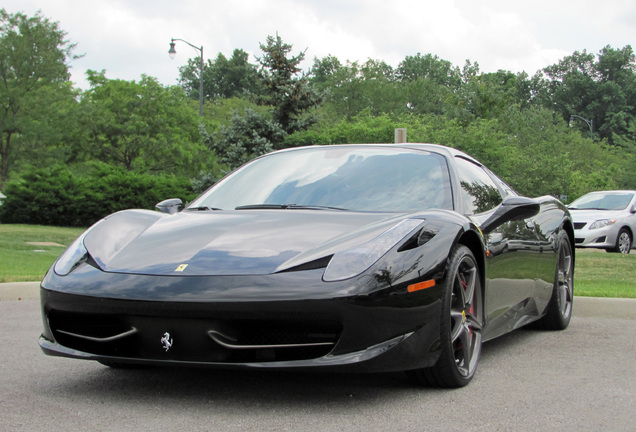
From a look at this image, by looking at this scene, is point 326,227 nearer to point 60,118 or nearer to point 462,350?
point 462,350

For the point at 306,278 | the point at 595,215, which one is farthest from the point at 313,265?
the point at 595,215

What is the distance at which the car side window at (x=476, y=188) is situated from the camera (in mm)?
4762

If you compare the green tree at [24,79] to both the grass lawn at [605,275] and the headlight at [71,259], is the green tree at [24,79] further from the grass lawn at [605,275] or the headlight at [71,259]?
the headlight at [71,259]

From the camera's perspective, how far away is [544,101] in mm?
115625

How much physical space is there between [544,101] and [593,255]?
107 m

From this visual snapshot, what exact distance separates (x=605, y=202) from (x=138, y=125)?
27.0 meters

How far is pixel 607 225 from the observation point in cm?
1647

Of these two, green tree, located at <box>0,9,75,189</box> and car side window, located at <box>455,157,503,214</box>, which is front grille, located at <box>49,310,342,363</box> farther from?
green tree, located at <box>0,9,75,189</box>

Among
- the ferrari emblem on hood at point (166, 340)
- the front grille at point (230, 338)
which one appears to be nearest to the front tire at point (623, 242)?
the front grille at point (230, 338)

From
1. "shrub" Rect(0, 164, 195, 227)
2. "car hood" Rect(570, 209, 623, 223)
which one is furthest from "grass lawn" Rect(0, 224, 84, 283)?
"car hood" Rect(570, 209, 623, 223)

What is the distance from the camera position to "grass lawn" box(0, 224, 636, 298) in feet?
27.6

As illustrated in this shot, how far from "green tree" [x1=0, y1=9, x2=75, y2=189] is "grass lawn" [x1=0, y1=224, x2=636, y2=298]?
15.3m

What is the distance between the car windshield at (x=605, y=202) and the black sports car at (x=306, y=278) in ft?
44.3

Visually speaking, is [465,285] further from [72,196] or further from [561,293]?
[72,196]
